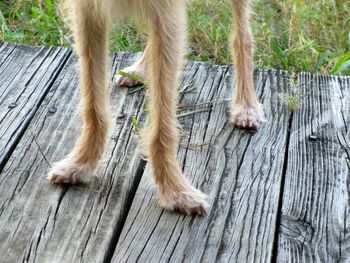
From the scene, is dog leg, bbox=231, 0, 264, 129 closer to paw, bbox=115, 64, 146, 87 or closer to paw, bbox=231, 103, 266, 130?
paw, bbox=231, 103, 266, 130

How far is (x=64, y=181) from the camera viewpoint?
3232 mm

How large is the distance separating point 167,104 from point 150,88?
0.39 feet

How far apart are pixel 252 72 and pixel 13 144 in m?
1.56

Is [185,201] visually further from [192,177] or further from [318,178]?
[318,178]

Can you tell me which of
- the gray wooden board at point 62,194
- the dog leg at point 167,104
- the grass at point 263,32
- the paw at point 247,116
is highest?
the dog leg at point 167,104

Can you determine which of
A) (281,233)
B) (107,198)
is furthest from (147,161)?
(281,233)

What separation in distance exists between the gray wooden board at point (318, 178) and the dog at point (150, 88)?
0.46 m

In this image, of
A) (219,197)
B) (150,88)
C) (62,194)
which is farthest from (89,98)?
(219,197)

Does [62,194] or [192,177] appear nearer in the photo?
[62,194]

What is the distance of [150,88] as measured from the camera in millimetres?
3107

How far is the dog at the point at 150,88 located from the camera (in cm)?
296

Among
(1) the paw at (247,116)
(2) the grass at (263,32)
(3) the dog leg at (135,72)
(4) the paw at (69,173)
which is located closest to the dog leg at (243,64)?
(1) the paw at (247,116)

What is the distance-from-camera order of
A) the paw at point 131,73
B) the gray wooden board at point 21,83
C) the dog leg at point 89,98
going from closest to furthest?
the dog leg at point 89,98 → the gray wooden board at point 21,83 → the paw at point 131,73

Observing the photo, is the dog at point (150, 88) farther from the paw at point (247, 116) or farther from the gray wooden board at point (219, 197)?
the paw at point (247, 116)
